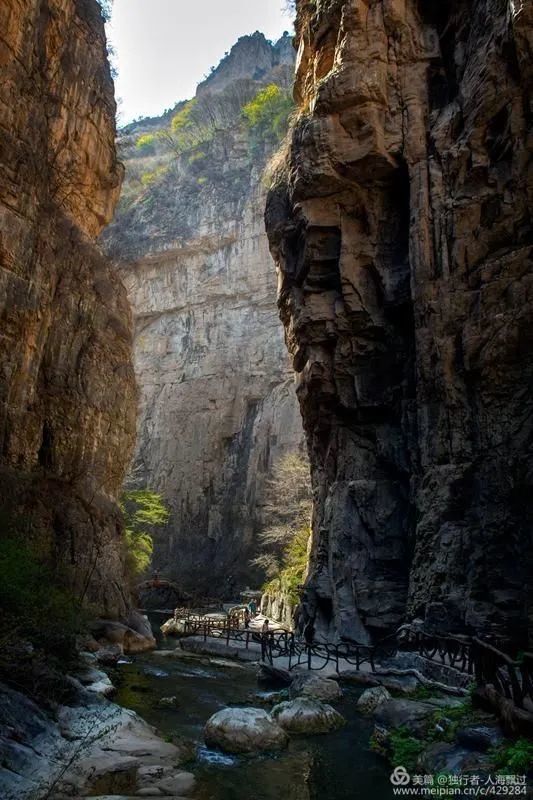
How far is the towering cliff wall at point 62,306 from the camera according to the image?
1555cm

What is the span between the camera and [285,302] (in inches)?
856

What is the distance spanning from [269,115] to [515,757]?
5289cm

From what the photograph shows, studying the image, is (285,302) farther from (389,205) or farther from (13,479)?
(13,479)

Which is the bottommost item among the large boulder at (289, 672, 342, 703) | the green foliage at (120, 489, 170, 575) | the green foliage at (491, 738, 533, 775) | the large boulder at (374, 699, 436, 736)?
the large boulder at (289, 672, 342, 703)

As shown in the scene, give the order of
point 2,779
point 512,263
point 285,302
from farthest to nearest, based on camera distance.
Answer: point 285,302 < point 512,263 < point 2,779

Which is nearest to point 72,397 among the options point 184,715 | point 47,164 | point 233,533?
point 47,164

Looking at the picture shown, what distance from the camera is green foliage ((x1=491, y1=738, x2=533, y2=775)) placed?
490 cm

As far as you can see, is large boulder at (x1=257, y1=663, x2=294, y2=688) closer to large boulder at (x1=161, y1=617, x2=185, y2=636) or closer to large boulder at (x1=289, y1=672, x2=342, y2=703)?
large boulder at (x1=289, y1=672, x2=342, y2=703)

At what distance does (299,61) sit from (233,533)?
28395 mm

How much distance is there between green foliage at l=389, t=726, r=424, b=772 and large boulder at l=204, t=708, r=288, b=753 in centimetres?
147

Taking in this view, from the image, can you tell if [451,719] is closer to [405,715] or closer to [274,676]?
[405,715]

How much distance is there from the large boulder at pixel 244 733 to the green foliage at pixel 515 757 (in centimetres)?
319

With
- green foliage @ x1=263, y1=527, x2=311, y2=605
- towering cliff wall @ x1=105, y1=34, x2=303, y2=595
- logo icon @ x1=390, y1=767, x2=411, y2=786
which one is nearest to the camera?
logo icon @ x1=390, y1=767, x2=411, y2=786

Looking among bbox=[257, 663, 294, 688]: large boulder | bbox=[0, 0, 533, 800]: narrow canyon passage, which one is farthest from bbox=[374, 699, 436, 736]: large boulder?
bbox=[257, 663, 294, 688]: large boulder
